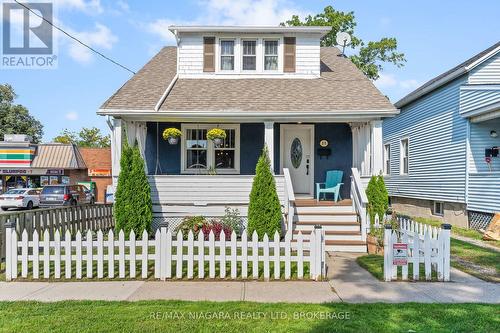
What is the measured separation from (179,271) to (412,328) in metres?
3.54

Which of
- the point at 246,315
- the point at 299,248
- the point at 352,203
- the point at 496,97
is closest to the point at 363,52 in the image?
the point at 496,97

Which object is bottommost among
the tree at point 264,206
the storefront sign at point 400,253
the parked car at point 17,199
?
the parked car at point 17,199

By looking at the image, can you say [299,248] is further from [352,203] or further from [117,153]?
[117,153]

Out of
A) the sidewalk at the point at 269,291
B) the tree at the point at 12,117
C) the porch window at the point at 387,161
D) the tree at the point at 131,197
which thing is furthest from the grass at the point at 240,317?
the tree at the point at 12,117

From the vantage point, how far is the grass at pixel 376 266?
245 inches

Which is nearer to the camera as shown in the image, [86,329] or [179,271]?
[86,329]

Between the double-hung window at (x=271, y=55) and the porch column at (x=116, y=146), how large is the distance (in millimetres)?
5348

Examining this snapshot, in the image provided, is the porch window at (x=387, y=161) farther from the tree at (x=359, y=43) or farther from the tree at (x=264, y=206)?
the tree at (x=264, y=206)

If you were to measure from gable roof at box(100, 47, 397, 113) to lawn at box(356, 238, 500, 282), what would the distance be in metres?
3.90

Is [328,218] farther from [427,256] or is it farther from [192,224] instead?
[427,256]

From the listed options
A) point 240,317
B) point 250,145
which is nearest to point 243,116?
point 250,145

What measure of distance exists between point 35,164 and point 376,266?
2935 cm

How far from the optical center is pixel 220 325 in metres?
4.04

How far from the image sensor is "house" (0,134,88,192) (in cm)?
2877
